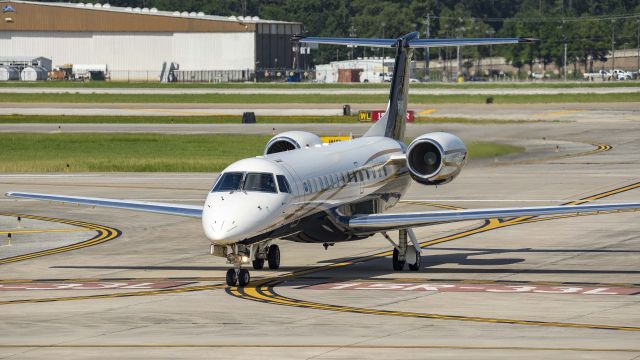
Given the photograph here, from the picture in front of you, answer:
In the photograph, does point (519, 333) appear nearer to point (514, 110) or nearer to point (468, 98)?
point (514, 110)

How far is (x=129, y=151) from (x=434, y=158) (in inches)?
1850

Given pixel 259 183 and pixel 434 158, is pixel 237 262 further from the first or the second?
pixel 434 158

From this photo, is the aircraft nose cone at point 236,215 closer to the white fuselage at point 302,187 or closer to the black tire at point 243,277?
the white fuselage at point 302,187

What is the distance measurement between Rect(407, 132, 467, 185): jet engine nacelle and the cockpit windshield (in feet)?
20.7

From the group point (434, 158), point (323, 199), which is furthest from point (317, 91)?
point (323, 199)

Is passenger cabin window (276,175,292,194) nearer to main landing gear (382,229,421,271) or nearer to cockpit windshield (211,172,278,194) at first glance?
cockpit windshield (211,172,278,194)

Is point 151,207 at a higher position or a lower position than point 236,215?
lower

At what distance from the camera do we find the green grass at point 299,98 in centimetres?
14438

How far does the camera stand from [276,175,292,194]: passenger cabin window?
31.5 m

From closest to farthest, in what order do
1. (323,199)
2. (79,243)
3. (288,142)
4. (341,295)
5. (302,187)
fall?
(341,295) → (302,187) → (323,199) → (288,142) → (79,243)

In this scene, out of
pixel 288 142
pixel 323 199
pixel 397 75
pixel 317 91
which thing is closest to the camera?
pixel 323 199

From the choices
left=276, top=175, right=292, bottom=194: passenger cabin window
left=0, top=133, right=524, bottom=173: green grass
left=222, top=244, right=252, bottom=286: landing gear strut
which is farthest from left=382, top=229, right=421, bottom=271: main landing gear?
left=0, top=133, right=524, bottom=173: green grass

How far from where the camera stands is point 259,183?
31266 mm

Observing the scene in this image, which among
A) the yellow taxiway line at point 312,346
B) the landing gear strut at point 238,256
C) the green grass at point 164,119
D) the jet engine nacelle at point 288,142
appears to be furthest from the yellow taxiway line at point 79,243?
the green grass at point 164,119
